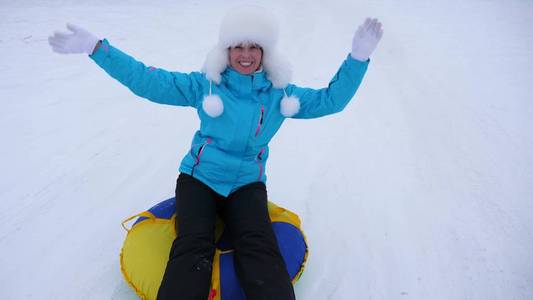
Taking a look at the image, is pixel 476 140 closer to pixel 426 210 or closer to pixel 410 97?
pixel 410 97

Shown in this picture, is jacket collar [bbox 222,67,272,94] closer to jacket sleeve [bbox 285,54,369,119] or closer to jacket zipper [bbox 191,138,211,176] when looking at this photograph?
jacket sleeve [bbox 285,54,369,119]

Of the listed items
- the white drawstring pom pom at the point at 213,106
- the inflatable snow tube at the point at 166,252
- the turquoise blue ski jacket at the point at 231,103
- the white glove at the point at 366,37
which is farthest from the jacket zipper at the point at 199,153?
the white glove at the point at 366,37

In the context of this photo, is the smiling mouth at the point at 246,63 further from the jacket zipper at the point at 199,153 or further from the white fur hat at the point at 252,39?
the jacket zipper at the point at 199,153

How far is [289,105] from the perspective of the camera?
5.65 ft

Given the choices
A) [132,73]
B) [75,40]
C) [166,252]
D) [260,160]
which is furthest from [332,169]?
[75,40]

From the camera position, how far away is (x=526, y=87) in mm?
4113

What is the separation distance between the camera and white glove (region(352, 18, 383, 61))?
165 cm

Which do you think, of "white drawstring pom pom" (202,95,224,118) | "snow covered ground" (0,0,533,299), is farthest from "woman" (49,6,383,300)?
"snow covered ground" (0,0,533,299)

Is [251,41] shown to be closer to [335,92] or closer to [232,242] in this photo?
[335,92]

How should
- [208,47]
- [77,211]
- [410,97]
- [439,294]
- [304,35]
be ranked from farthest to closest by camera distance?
[304,35], [208,47], [410,97], [77,211], [439,294]

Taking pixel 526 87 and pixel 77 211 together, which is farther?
pixel 526 87

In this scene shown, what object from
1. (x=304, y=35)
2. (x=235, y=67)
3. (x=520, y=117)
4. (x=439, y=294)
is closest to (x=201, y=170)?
(x=235, y=67)

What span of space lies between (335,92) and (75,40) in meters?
1.19

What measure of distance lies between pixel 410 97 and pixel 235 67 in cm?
276
